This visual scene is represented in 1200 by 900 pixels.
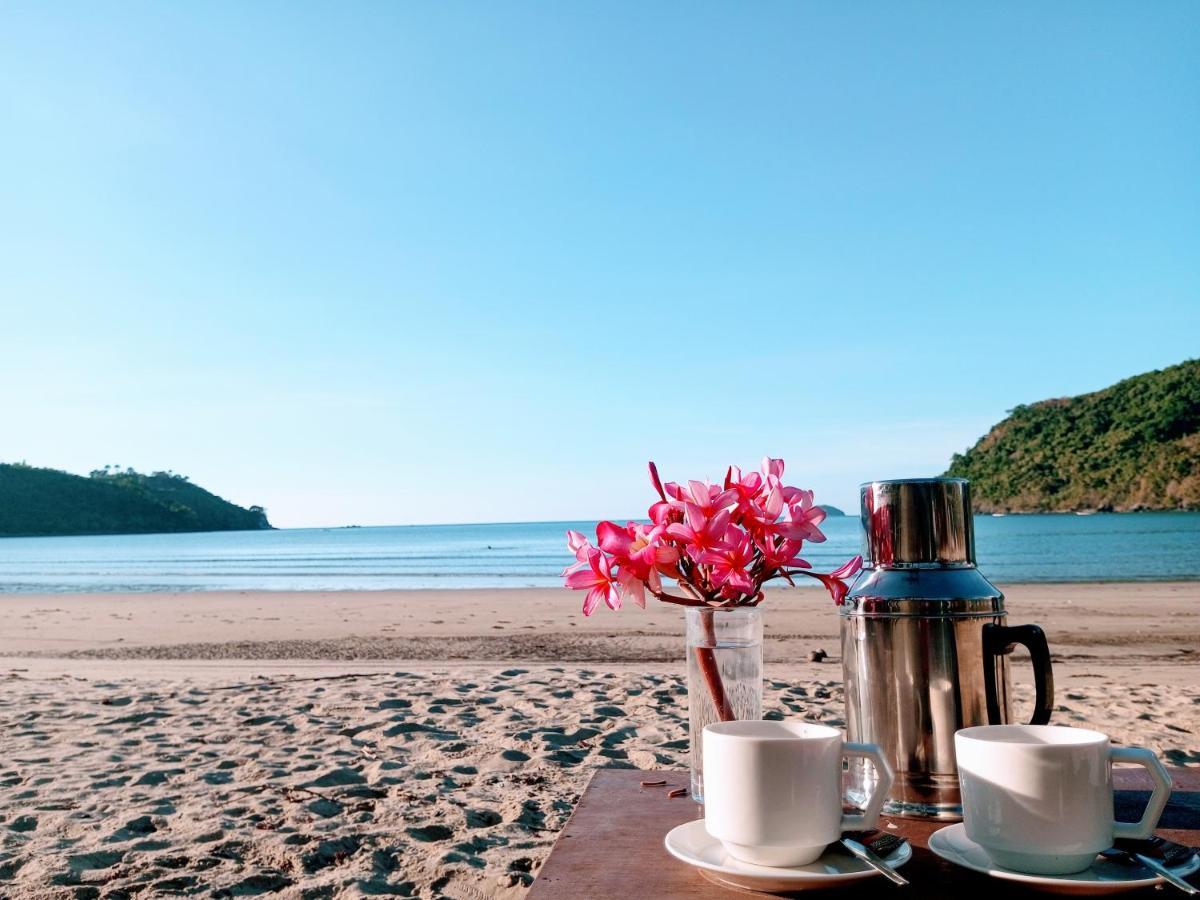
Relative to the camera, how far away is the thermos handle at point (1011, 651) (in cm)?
127

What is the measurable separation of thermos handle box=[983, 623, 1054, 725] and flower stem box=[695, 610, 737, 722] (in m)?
0.36

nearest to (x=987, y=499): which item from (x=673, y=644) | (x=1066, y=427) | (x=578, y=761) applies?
(x=1066, y=427)

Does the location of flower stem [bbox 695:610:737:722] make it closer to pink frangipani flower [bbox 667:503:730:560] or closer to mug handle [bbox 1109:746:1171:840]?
pink frangipani flower [bbox 667:503:730:560]

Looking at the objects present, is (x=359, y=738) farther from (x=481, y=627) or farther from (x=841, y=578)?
(x=481, y=627)

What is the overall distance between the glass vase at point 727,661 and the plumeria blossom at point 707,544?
0.03 m

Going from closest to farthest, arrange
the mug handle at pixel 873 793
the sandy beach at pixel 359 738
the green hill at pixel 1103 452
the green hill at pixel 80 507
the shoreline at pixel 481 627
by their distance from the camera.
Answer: the mug handle at pixel 873 793 → the sandy beach at pixel 359 738 → the shoreline at pixel 481 627 → the green hill at pixel 1103 452 → the green hill at pixel 80 507

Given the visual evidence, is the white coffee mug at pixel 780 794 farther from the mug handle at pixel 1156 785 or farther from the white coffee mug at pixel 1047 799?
the mug handle at pixel 1156 785

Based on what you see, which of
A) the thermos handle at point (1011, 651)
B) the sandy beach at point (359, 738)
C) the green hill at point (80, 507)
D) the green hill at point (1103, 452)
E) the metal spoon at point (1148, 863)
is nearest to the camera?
the metal spoon at point (1148, 863)

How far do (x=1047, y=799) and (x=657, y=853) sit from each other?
0.50 meters

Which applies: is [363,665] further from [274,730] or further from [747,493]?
[747,493]

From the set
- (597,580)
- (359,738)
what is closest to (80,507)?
(359,738)

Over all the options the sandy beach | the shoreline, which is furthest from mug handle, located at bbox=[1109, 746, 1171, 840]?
the shoreline

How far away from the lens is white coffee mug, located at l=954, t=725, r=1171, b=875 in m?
1.05

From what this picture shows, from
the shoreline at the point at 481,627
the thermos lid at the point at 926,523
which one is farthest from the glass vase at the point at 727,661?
the shoreline at the point at 481,627
